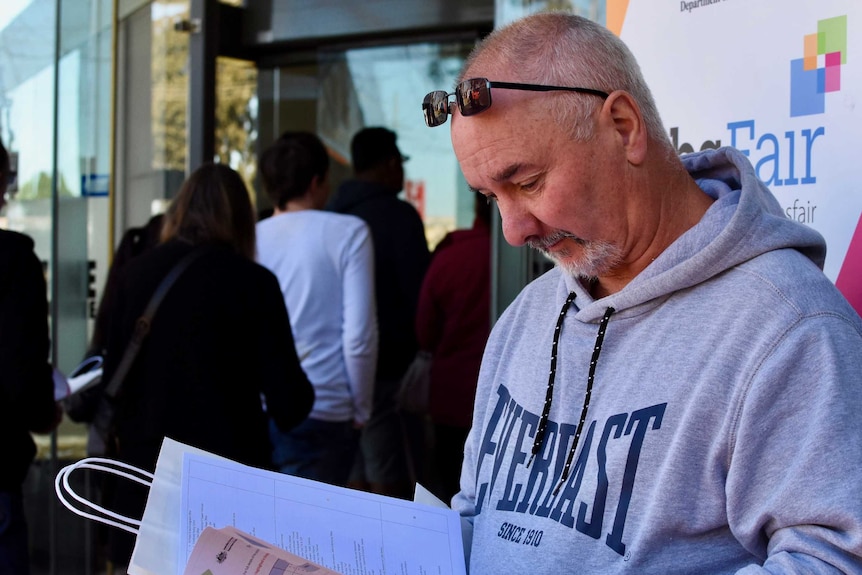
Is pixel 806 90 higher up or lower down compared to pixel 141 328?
higher up

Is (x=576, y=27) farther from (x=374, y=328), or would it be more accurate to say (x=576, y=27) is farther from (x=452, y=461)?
(x=452, y=461)

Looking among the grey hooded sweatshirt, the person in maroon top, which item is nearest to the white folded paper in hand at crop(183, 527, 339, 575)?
the grey hooded sweatshirt

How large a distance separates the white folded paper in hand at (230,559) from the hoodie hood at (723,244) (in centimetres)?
62

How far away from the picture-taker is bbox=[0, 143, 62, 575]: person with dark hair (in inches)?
119

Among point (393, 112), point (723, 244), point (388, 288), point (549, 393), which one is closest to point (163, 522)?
point (549, 393)

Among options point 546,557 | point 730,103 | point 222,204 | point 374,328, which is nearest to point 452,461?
point 374,328

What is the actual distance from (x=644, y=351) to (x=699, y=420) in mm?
159

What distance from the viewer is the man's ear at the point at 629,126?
1533mm

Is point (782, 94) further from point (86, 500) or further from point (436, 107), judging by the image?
point (86, 500)

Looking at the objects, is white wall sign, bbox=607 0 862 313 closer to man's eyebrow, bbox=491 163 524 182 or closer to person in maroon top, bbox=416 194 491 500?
man's eyebrow, bbox=491 163 524 182

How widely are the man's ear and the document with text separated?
0.63 metres

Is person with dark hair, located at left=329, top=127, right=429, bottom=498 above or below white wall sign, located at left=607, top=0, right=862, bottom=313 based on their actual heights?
below

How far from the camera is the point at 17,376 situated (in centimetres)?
305

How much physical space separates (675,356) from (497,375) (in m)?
0.43
